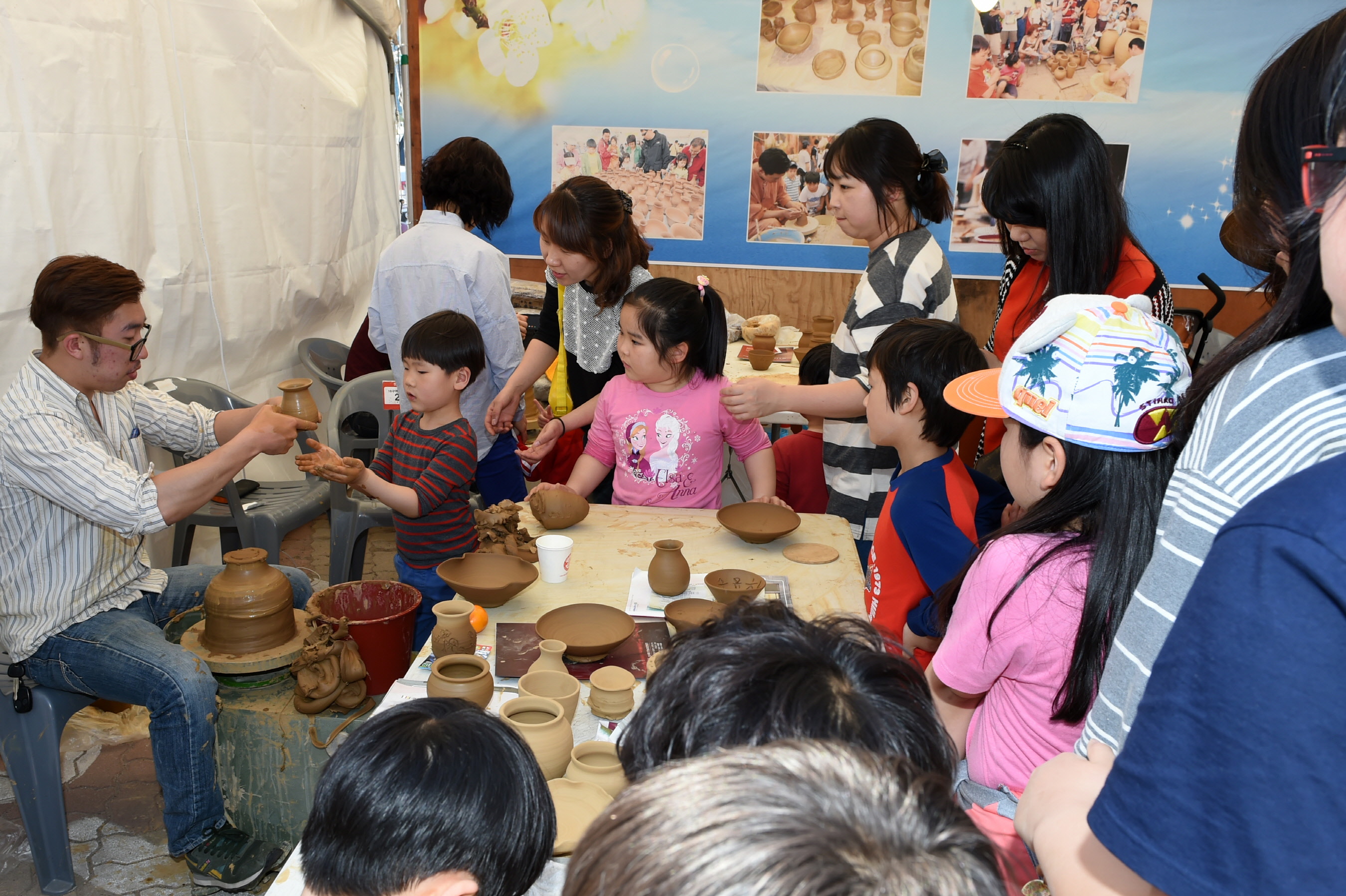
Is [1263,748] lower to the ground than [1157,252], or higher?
lower

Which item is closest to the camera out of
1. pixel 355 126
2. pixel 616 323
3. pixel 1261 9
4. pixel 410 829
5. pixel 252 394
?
pixel 410 829

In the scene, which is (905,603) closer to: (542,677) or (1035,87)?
(542,677)

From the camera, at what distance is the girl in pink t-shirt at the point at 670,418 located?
290 cm

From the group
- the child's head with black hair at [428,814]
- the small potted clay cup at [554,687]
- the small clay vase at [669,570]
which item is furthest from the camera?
the small clay vase at [669,570]

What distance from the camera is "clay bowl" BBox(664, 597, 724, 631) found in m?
2.05

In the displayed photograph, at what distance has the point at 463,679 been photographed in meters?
1.67

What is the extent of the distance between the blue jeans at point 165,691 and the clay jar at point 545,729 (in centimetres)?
117

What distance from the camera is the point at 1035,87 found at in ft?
18.0

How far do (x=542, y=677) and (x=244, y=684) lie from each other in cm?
114

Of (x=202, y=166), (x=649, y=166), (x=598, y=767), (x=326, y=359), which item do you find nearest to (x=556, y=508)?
(x=598, y=767)

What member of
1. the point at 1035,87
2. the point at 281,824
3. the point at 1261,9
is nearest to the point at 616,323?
the point at 281,824

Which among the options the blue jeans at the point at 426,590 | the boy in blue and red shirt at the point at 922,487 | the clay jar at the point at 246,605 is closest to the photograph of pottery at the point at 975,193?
the boy in blue and red shirt at the point at 922,487

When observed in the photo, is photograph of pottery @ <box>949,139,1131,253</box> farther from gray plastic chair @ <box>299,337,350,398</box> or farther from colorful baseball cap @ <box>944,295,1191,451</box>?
colorful baseball cap @ <box>944,295,1191,451</box>

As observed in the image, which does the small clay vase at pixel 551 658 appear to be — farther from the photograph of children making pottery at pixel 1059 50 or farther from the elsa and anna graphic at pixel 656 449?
the photograph of children making pottery at pixel 1059 50
